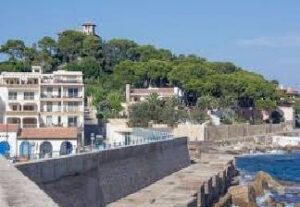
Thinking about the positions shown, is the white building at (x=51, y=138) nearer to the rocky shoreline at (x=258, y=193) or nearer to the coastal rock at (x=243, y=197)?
the rocky shoreline at (x=258, y=193)

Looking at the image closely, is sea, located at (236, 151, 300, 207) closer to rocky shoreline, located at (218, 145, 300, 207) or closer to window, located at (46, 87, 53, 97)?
rocky shoreline, located at (218, 145, 300, 207)

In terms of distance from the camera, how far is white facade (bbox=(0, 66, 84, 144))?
62.5 meters

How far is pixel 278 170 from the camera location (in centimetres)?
6594

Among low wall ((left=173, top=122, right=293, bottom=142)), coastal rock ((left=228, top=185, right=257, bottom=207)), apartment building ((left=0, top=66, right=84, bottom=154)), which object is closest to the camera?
coastal rock ((left=228, top=185, right=257, bottom=207))

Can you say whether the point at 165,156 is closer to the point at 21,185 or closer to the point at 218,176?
the point at 218,176

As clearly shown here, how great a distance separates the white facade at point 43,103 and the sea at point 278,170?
1624 cm

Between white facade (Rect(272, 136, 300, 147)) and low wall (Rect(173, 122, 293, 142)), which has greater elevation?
low wall (Rect(173, 122, 293, 142))

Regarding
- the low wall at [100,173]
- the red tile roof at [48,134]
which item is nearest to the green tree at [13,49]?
the red tile roof at [48,134]

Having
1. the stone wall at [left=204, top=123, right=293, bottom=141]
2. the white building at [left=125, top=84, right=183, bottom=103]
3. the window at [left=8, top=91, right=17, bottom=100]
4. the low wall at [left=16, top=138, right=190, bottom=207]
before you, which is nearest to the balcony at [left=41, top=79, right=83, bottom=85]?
the window at [left=8, top=91, right=17, bottom=100]

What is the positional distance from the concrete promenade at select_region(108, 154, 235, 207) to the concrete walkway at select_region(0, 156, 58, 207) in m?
11.9

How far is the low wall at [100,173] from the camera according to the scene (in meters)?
18.2

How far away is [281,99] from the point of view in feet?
383

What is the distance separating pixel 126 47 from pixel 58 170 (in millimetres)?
93587

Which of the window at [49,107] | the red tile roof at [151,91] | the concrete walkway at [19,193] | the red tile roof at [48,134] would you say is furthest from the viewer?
the red tile roof at [151,91]
